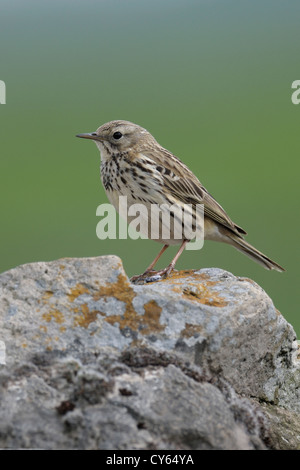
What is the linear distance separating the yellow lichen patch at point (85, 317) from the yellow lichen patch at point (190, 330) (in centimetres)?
59

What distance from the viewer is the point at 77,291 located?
4.90 metres

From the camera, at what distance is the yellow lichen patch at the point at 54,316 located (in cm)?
468

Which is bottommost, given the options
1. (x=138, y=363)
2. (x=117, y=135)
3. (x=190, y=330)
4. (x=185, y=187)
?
(x=138, y=363)

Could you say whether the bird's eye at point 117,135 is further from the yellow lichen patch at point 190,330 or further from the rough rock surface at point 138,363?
the yellow lichen patch at point 190,330

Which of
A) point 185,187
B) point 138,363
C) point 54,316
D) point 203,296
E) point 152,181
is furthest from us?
point 185,187

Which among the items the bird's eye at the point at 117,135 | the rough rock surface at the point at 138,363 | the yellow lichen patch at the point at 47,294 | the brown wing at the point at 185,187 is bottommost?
the rough rock surface at the point at 138,363

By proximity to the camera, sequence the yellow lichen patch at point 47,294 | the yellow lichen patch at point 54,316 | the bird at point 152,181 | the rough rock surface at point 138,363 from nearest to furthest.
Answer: the rough rock surface at point 138,363
the yellow lichen patch at point 54,316
the yellow lichen patch at point 47,294
the bird at point 152,181

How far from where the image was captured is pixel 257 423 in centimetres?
472

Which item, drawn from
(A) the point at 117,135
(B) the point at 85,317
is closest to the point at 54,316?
(B) the point at 85,317

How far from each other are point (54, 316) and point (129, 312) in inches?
19.5

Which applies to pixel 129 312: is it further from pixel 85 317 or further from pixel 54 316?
pixel 54 316

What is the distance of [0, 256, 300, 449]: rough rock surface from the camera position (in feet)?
13.5

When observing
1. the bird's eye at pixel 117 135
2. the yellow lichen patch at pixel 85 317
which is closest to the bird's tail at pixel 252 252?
the bird's eye at pixel 117 135
